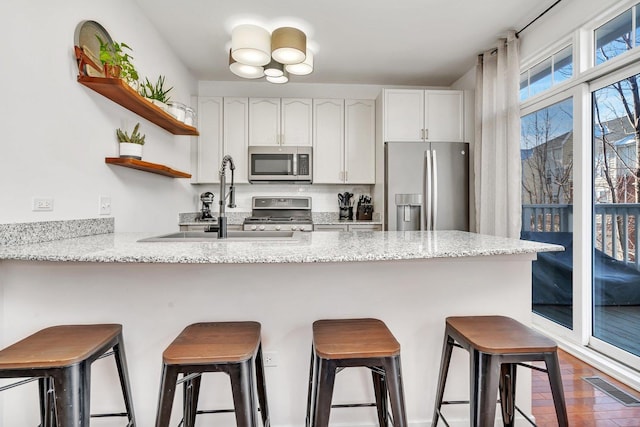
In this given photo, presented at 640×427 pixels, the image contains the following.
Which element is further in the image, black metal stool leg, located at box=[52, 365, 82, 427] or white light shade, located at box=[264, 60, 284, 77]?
white light shade, located at box=[264, 60, 284, 77]

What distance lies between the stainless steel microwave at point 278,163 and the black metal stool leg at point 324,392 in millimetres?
2889

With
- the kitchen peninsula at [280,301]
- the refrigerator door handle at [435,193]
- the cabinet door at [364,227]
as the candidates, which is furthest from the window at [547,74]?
the kitchen peninsula at [280,301]

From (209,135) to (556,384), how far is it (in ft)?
12.0

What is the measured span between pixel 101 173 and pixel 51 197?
0.44 metres

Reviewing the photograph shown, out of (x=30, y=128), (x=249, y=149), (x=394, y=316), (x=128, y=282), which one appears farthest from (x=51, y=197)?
(x=249, y=149)

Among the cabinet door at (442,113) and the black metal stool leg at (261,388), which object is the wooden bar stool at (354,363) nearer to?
the black metal stool leg at (261,388)

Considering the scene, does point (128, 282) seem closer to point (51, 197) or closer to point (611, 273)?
point (51, 197)

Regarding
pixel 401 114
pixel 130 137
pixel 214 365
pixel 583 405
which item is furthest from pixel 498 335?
pixel 401 114

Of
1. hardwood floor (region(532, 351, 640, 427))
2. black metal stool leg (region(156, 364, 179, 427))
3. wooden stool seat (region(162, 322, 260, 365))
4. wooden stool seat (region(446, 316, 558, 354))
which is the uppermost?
wooden stool seat (region(162, 322, 260, 365))

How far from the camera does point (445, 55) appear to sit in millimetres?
3383

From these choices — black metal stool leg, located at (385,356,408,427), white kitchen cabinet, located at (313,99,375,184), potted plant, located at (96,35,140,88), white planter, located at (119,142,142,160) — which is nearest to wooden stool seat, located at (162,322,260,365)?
black metal stool leg, located at (385,356,408,427)

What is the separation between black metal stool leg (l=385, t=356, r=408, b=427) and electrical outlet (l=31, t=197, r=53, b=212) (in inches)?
67.6

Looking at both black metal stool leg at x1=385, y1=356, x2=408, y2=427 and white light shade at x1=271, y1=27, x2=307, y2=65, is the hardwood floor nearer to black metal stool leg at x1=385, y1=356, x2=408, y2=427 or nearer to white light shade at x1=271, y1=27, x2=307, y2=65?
black metal stool leg at x1=385, y1=356, x2=408, y2=427

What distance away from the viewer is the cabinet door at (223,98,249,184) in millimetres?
3818
